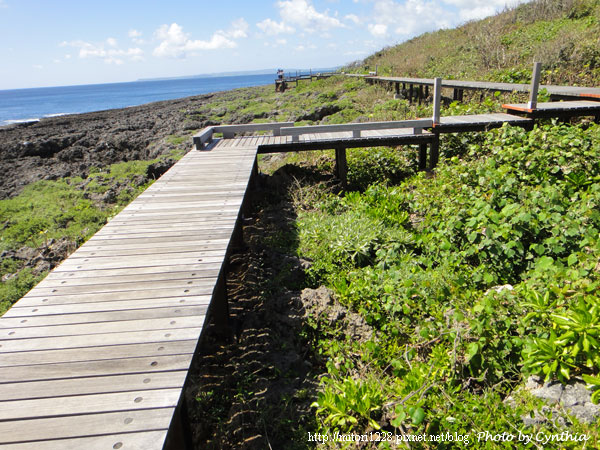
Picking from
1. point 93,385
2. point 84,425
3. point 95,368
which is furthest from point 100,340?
point 84,425

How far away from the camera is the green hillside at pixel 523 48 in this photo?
14.4 metres

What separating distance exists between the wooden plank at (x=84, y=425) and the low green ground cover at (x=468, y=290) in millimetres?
1482

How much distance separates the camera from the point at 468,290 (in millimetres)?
4062

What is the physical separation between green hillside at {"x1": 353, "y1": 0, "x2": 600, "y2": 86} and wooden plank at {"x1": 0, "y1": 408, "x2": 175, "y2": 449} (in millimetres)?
16121

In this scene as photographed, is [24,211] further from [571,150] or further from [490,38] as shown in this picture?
[490,38]

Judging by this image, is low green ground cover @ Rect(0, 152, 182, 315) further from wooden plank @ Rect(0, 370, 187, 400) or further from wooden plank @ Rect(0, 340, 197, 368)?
wooden plank @ Rect(0, 370, 187, 400)

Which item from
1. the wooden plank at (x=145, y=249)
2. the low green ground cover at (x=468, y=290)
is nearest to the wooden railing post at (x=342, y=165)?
the low green ground cover at (x=468, y=290)

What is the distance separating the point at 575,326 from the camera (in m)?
2.58

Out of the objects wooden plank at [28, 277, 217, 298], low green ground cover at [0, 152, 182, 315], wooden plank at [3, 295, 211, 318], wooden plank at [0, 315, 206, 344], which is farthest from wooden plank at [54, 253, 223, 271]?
low green ground cover at [0, 152, 182, 315]

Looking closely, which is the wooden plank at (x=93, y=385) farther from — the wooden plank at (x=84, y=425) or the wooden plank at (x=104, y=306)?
the wooden plank at (x=104, y=306)

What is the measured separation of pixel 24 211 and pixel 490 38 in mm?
24871

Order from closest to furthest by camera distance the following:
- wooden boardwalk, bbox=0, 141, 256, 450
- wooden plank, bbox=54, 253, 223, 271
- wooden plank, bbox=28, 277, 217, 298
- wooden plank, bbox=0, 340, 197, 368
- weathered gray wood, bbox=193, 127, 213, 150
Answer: wooden boardwalk, bbox=0, 141, 256, 450, wooden plank, bbox=0, 340, 197, 368, wooden plank, bbox=28, 277, 217, 298, wooden plank, bbox=54, 253, 223, 271, weathered gray wood, bbox=193, 127, 213, 150

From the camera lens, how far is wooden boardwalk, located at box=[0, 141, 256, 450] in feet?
6.57

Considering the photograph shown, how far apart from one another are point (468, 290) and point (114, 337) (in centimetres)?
A: 322
